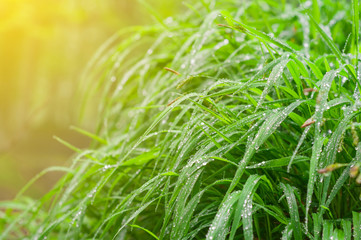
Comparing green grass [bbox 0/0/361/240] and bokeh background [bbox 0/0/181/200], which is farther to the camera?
bokeh background [bbox 0/0/181/200]

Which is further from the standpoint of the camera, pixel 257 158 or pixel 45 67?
pixel 45 67

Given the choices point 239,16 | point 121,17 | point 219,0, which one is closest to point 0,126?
point 121,17

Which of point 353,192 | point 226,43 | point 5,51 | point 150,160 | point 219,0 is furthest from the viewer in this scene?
point 5,51

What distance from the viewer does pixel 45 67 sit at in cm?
392

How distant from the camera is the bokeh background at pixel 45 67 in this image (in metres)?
3.73

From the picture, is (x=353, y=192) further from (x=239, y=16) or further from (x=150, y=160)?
(x=239, y=16)

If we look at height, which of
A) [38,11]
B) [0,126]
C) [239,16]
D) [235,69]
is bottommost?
[0,126]

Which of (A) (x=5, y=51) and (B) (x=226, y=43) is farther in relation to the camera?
(A) (x=5, y=51)

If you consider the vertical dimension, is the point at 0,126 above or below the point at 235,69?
below

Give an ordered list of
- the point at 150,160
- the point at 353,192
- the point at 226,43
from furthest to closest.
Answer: the point at 226,43, the point at 150,160, the point at 353,192

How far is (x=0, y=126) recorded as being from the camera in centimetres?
393

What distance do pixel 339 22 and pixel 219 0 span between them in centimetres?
48

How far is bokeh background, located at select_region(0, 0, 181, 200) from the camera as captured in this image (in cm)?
373

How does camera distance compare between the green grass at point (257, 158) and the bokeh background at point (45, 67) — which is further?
the bokeh background at point (45, 67)
